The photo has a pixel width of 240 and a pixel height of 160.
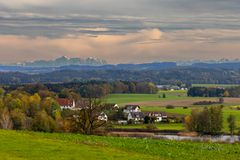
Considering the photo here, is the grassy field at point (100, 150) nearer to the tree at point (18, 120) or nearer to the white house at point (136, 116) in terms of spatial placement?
the tree at point (18, 120)

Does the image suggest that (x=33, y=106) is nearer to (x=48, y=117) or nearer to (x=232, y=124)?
(x=48, y=117)

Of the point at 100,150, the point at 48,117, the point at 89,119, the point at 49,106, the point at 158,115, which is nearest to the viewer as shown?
the point at 100,150

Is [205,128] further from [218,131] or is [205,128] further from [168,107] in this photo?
[168,107]

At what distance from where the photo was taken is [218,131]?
100938 mm

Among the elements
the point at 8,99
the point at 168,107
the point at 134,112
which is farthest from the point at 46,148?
the point at 168,107

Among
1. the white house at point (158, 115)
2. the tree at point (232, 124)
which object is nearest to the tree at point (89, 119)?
the tree at point (232, 124)

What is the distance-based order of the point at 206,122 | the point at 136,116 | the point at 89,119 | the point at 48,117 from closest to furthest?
the point at 89,119 → the point at 48,117 → the point at 206,122 → the point at 136,116

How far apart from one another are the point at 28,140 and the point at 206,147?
11.8m

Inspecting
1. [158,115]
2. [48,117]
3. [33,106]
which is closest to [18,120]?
[48,117]

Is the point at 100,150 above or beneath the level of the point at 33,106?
beneath

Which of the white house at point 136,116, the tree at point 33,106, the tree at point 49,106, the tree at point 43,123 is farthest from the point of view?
the white house at point 136,116

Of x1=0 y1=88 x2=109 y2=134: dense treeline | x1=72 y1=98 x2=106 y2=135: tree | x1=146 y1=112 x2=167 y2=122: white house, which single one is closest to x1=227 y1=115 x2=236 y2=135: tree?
x1=146 y1=112 x2=167 y2=122: white house

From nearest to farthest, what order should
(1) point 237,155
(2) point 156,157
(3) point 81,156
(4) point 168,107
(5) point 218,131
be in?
(3) point 81,156 → (2) point 156,157 → (1) point 237,155 → (5) point 218,131 → (4) point 168,107

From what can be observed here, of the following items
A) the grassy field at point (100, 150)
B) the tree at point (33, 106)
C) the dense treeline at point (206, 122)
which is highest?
the tree at point (33, 106)
